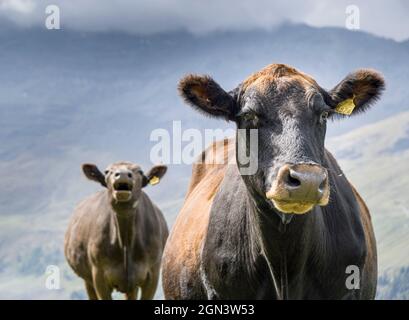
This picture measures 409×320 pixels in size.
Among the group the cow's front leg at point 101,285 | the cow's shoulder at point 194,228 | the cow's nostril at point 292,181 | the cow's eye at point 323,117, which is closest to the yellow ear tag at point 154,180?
the cow's front leg at point 101,285

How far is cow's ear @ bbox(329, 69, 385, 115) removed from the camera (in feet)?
27.0

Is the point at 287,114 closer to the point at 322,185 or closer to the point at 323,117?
the point at 323,117

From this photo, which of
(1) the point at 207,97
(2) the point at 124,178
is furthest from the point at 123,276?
(1) the point at 207,97

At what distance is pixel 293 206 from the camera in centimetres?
709

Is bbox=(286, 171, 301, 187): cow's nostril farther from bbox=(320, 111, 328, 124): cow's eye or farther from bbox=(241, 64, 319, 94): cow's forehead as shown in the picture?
bbox=(241, 64, 319, 94): cow's forehead

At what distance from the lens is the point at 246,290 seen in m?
8.16

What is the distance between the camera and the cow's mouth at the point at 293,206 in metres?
7.04

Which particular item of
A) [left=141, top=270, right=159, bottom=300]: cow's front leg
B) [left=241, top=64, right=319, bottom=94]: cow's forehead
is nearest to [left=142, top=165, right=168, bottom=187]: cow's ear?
[left=141, top=270, right=159, bottom=300]: cow's front leg

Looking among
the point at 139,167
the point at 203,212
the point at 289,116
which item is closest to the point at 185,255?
the point at 203,212

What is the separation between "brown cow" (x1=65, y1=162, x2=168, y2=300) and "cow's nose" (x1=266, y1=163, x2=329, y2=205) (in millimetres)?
11027

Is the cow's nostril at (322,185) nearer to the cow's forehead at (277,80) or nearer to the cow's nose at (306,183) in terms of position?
the cow's nose at (306,183)

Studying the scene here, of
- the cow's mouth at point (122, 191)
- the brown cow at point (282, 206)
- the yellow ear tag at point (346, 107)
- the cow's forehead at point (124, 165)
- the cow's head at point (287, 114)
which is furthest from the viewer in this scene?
the cow's forehead at point (124, 165)

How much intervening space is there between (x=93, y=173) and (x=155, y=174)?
4.08 feet

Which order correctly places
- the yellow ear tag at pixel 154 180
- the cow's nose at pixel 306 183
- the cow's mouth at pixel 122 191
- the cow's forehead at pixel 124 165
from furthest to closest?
the yellow ear tag at pixel 154 180 < the cow's forehead at pixel 124 165 < the cow's mouth at pixel 122 191 < the cow's nose at pixel 306 183
